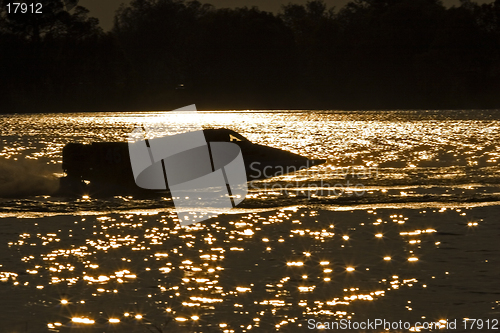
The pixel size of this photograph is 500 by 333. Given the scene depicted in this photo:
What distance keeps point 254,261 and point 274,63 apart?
436 feet

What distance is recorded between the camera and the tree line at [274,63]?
417 feet

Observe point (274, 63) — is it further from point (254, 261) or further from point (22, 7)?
point (254, 261)

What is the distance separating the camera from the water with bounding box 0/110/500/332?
995 centimetres

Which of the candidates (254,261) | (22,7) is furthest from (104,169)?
(22,7)

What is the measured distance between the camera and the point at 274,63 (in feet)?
474

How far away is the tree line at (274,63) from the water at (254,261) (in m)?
109

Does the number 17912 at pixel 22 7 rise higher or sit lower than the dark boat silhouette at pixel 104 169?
higher

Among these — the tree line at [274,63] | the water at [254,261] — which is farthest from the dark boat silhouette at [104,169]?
the tree line at [274,63]

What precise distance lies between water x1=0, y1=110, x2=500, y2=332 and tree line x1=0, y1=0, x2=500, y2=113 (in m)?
109

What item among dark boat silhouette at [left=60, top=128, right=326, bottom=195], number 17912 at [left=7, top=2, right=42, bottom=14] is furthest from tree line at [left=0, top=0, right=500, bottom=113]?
dark boat silhouette at [left=60, top=128, right=326, bottom=195]

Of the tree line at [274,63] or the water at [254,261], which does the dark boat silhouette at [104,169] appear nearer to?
the water at [254,261]

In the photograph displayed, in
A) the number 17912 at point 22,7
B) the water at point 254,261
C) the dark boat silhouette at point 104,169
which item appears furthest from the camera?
the number 17912 at point 22,7

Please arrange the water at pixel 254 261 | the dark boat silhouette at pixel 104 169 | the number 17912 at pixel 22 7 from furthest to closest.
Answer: the number 17912 at pixel 22 7, the dark boat silhouette at pixel 104 169, the water at pixel 254 261

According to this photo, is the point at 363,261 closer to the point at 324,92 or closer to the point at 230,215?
the point at 230,215
